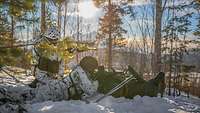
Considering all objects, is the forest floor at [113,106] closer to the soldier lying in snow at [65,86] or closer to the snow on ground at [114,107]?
the snow on ground at [114,107]

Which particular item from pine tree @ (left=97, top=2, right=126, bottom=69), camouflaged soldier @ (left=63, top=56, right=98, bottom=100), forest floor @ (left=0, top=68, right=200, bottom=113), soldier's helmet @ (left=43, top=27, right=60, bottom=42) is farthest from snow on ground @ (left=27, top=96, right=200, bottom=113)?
pine tree @ (left=97, top=2, right=126, bottom=69)

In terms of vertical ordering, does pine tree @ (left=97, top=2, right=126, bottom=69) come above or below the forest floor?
above

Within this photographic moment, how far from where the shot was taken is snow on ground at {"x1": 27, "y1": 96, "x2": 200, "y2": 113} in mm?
8359

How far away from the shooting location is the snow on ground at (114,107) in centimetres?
836

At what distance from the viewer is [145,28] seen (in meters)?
38.5

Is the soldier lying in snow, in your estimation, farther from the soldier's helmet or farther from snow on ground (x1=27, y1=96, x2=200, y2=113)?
the soldier's helmet

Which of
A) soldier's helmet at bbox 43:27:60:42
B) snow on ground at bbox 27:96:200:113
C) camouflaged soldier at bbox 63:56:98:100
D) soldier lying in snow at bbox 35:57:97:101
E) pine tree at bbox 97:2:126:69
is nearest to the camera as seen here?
snow on ground at bbox 27:96:200:113

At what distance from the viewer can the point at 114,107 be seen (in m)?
9.20

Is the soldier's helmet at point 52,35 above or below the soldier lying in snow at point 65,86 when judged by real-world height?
above

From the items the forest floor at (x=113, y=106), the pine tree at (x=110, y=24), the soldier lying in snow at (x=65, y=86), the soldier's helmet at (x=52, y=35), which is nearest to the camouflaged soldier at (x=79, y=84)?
the soldier lying in snow at (x=65, y=86)

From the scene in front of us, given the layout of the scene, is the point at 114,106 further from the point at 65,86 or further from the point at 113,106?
the point at 65,86

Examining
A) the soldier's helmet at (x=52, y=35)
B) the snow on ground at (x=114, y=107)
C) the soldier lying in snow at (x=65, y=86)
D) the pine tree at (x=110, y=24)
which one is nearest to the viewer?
the snow on ground at (x=114, y=107)

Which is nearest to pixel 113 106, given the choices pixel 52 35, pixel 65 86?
pixel 65 86

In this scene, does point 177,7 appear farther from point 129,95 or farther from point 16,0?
point 16,0
